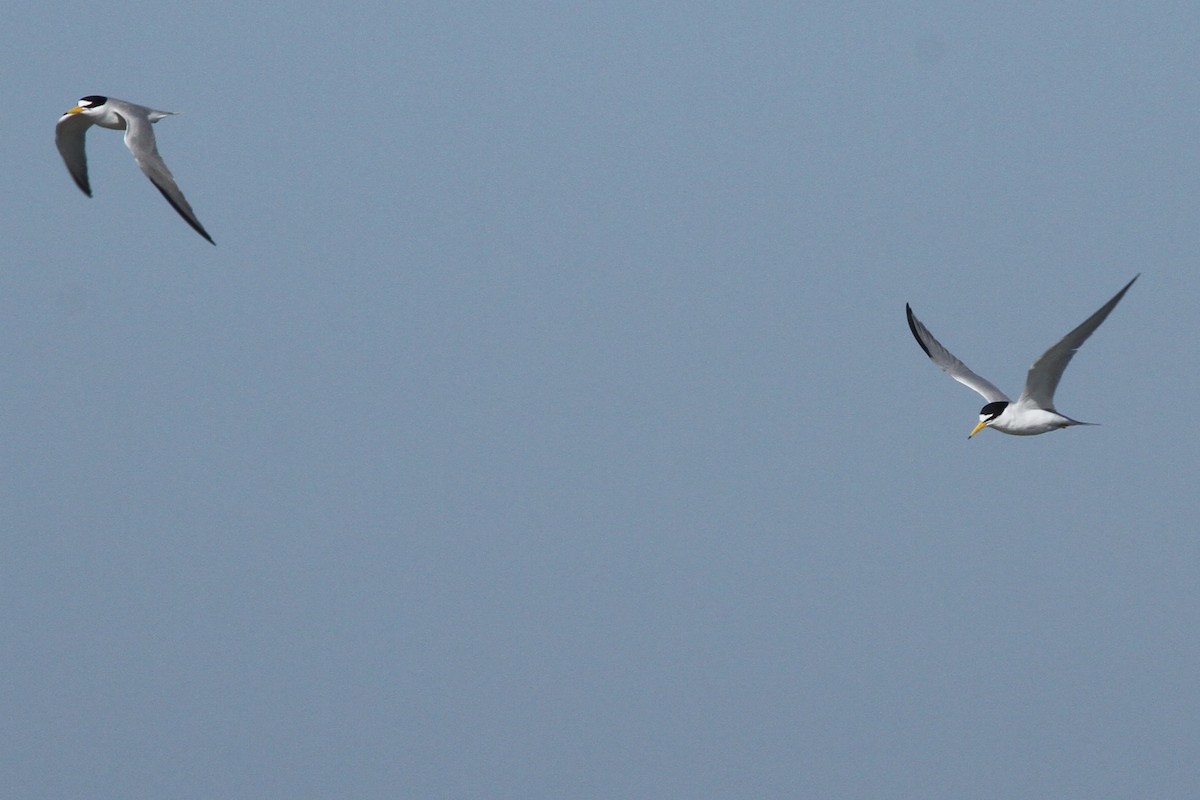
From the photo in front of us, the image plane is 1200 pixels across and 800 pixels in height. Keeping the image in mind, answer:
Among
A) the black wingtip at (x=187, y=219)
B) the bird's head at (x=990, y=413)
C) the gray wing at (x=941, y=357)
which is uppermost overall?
the black wingtip at (x=187, y=219)

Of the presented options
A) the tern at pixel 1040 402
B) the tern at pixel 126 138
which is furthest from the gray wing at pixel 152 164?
the tern at pixel 1040 402

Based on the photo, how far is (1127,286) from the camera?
18.1 meters

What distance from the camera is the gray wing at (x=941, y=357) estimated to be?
24391 mm

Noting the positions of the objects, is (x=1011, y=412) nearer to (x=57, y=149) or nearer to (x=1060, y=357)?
(x=1060, y=357)

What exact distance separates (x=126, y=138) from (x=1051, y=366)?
1369 centimetres

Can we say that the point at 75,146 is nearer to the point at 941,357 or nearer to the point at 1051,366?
the point at 941,357

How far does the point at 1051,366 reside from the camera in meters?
21.2

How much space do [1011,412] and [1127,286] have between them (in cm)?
427

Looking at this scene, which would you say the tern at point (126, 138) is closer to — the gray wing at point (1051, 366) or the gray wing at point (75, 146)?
the gray wing at point (75, 146)

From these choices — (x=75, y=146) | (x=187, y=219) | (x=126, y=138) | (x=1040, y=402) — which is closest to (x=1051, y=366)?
(x=1040, y=402)

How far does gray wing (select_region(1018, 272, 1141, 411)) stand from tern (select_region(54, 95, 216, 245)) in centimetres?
1134

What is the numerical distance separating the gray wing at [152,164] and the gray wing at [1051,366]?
37.7 ft

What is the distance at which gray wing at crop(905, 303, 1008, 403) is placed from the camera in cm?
2439

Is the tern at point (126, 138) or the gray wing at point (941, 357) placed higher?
the tern at point (126, 138)
